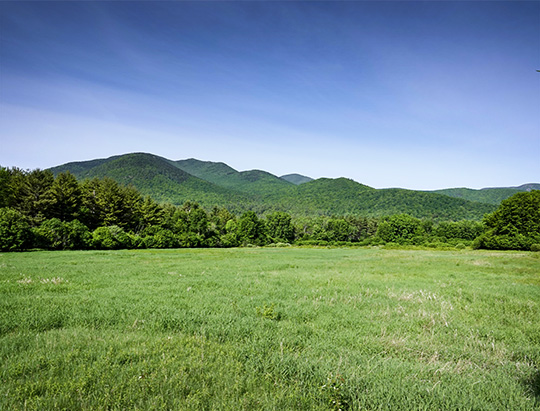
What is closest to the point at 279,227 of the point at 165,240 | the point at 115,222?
the point at 165,240

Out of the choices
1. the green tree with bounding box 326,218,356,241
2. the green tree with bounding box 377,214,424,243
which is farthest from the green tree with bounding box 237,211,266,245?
the green tree with bounding box 377,214,424,243

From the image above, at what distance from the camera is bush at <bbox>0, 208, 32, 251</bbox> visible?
122ft

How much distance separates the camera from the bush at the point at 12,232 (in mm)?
37250

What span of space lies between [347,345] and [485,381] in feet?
8.30

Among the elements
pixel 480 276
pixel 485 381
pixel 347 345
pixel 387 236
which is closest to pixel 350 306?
pixel 347 345

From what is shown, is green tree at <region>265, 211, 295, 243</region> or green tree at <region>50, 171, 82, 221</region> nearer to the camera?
green tree at <region>50, 171, 82, 221</region>

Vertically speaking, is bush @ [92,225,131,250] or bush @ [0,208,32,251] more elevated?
bush @ [0,208,32,251]

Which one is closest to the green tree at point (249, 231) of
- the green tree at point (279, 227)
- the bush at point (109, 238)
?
the green tree at point (279, 227)

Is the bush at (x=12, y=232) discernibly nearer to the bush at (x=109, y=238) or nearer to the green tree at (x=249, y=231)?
the bush at (x=109, y=238)

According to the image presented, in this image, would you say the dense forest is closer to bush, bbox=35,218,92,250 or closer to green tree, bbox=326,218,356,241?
bush, bbox=35,218,92,250

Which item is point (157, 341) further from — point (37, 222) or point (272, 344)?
point (37, 222)

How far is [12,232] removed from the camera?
37.9 m

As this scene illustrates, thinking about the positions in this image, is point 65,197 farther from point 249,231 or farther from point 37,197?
point 249,231

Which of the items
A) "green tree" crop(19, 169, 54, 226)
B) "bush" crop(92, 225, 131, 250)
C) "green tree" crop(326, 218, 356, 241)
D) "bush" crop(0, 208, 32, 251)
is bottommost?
"green tree" crop(326, 218, 356, 241)
